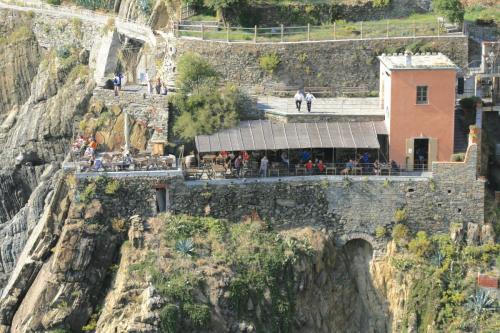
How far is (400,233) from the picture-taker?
54375mm

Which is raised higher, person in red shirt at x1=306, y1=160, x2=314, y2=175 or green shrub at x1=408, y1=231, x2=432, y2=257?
Answer: person in red shirt at x1=306, y1=160, x2=314, y2=175

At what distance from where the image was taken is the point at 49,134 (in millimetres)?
63844

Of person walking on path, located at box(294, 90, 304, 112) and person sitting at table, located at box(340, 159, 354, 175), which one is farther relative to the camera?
person walking on path, located at box(294, 90, 304, 112)

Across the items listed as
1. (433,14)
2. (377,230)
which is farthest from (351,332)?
(433,14)

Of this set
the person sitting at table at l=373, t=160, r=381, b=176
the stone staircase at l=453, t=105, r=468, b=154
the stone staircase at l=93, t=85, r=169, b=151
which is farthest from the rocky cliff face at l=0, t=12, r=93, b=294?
the stone staircase at l=453, t=105, r=468, b=154

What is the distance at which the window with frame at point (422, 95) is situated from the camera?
54.8 metres

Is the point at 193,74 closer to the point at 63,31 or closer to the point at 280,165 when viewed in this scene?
the point at 280,165

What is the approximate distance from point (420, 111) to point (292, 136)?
510 centimetres

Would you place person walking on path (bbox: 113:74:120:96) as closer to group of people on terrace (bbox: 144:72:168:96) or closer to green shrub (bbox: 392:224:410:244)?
group of people on terrace (bbox: 144:72:168:96)

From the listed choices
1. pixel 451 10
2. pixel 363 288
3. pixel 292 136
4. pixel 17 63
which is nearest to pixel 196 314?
pixel 363 288

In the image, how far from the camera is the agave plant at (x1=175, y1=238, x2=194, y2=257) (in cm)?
5191

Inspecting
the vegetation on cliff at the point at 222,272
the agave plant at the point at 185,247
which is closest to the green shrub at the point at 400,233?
the vegetation on cliff at the point at 222,272

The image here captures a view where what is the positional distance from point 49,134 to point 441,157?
18757 mm

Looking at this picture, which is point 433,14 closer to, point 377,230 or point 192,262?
point 377,230
